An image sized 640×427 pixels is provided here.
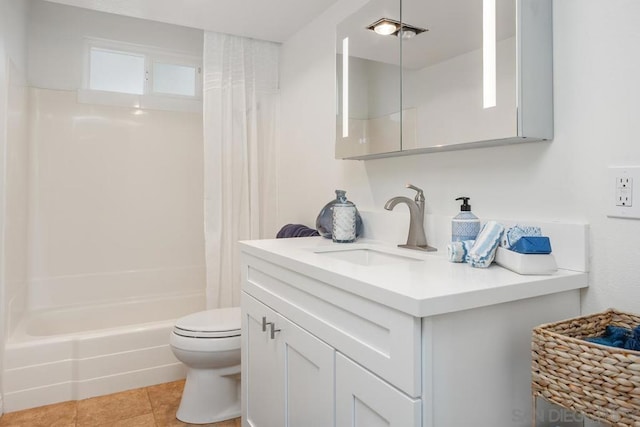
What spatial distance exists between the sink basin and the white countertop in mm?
262

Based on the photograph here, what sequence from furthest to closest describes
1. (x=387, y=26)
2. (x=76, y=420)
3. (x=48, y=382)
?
(x=48, y=382), (x=76, y=420), (x=387, y=26)

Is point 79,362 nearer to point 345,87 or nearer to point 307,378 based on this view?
point 307,378

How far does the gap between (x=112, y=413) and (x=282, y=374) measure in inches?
47.2

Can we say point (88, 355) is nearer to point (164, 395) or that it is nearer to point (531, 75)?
point (164, 395)

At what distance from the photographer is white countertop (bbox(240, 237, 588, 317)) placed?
81 cm

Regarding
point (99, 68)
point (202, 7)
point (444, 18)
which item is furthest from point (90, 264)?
point (444, 18)

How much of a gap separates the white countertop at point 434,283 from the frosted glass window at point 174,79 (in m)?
2.35

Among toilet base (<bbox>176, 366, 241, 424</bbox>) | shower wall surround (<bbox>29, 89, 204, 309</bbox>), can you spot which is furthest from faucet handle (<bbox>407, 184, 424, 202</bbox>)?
shower wall surround (<bbox>29, 89, 204, 309</bbox>)

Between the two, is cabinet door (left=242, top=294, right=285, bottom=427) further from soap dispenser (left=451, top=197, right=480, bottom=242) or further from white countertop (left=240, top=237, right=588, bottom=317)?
soap dispenser (left=451, top=197, right=480, bottom=242)

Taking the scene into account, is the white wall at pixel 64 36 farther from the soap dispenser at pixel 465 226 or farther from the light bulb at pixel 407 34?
the soap dispenser at pixel 465 226

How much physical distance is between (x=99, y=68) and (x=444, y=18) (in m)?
2.55

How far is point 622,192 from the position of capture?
39.0 inches

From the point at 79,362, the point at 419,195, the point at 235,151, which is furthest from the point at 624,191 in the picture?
the point at 79,362

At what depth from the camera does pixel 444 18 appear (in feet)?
Result: 4.46
